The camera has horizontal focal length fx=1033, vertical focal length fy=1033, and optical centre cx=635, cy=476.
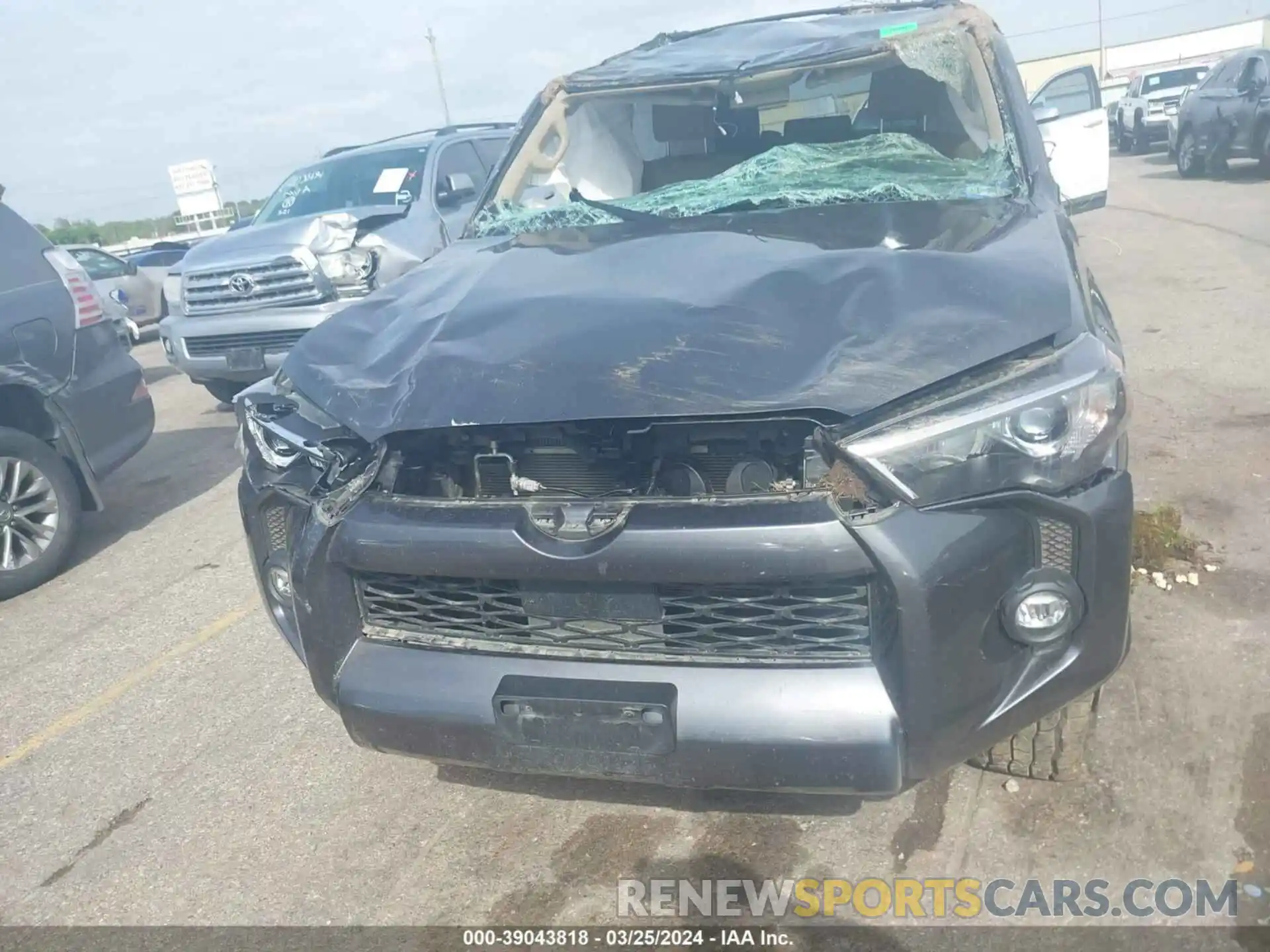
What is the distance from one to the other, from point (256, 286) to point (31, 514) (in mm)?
2706

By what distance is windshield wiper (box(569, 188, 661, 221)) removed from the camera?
3.45 m

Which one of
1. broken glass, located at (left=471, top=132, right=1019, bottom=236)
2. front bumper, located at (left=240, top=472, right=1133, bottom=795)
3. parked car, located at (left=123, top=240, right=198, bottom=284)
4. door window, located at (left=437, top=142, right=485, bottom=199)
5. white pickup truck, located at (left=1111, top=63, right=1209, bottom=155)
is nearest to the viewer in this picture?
front bumper, located at (left=240, top=472, right=1133, bottom=795)

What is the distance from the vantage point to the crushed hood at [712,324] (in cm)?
210

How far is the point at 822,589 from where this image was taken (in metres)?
2.00

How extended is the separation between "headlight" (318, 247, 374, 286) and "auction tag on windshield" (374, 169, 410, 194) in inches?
41.1

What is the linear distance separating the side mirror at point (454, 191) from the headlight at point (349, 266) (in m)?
0.86

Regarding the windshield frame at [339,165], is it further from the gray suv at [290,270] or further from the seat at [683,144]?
the seat at [683,144]

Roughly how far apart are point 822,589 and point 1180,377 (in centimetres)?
458

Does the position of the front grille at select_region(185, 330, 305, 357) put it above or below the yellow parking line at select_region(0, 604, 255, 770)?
above

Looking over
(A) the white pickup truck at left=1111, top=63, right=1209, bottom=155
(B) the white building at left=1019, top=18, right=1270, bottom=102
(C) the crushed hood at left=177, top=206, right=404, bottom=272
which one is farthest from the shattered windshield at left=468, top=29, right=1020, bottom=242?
(B) the white building at left=1019, top=18, right=1270, bottom=102

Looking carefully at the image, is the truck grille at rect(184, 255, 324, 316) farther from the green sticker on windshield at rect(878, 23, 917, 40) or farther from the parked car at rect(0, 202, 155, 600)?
the green sticker on windshield at rect(878, 23, 917, 40)

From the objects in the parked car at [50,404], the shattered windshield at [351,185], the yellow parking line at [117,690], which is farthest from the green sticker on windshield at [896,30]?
the shattered windshield at [351,185]

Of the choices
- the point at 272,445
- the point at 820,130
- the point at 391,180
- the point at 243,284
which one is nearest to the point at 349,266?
the point at 243,284

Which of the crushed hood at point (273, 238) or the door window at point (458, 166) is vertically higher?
the door window at point (458, 166)
